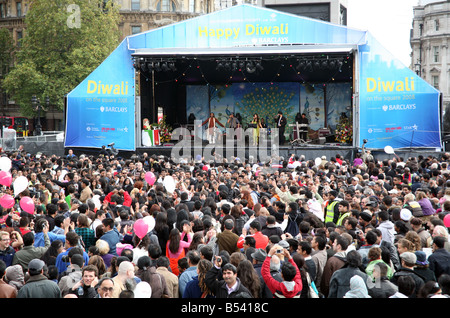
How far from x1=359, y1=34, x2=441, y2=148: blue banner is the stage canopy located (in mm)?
38

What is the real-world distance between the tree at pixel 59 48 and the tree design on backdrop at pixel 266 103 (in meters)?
14.7

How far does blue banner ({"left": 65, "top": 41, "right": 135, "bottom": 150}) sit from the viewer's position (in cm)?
2297

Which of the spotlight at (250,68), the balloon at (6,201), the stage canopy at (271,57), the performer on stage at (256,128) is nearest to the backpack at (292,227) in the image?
the balloon at (6,201)

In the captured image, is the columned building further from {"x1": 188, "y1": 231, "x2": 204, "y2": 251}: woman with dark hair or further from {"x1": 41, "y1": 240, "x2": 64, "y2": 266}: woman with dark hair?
{"x1": 188, "y1": 231, "x2": 204, "y2": 251}: woman with dark hair

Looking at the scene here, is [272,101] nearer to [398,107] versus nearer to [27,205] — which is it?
[398,107]

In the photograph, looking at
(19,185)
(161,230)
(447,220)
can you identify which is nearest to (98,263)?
(161,230)

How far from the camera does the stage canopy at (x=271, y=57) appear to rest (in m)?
22.0

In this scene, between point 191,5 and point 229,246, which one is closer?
point 229,246

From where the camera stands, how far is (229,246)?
7.65 meters

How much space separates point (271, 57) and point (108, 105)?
7.11 metres

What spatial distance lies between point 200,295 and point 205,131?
74.9ft

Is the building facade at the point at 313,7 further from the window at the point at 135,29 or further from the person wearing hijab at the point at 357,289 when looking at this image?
the window at the point at 135,29

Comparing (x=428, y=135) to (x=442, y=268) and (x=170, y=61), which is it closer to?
(x=170, y=61)
